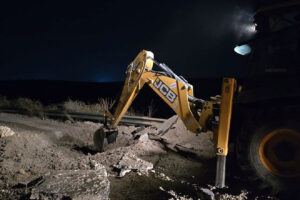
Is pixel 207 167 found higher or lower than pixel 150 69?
lower

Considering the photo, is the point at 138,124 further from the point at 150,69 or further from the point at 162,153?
the point at 150,69

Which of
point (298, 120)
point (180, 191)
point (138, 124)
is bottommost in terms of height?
point (180, 191)

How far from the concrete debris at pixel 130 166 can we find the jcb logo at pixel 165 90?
129 cm

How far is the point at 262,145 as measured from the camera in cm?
375

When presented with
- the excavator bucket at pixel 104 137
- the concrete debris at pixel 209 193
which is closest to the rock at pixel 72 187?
the concrete debris at pixel 209 193

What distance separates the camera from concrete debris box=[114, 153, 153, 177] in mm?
4359

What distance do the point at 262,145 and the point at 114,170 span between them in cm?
244

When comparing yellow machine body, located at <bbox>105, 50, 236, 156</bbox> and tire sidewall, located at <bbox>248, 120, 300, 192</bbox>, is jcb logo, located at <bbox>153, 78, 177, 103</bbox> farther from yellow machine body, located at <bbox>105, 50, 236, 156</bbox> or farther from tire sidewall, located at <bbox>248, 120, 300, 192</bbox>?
tire sidewall, located at <bbox>248, 120, 300, 192</bbox>

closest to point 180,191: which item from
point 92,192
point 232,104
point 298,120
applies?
point 92,192

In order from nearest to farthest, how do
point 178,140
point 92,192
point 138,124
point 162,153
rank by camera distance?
point 92,192, point 162,153, point 178,140, point 138,124

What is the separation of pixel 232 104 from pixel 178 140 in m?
2.98

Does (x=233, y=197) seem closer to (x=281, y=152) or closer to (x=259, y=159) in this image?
(x=259, y=159)

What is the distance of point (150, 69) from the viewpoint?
5098mm

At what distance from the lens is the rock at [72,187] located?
311 centimetres
